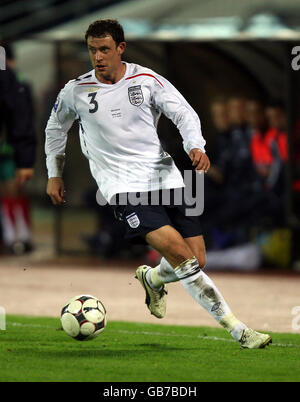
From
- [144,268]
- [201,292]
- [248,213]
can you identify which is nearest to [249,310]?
[144,268]

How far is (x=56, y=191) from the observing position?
830 cm

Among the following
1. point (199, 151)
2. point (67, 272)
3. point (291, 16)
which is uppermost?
point (291, 16)

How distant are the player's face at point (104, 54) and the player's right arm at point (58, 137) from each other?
0.32 metres

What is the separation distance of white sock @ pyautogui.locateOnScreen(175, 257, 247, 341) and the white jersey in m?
0.63

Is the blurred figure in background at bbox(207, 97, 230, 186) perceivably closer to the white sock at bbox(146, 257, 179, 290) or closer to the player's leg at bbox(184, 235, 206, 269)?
the white sock at bbox(146, 257, 179, 290)

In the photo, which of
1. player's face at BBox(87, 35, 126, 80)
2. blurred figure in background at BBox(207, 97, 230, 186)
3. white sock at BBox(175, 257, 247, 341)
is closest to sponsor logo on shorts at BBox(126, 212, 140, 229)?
white sock at BBox(175, 257, 247, 341)

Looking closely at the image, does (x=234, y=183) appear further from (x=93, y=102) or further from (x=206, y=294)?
(x=206, y=294)

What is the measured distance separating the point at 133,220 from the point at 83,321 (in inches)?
30.9

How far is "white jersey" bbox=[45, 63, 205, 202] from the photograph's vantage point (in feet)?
26.2

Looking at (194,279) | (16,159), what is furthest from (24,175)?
(194,279)

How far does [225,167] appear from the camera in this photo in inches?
579

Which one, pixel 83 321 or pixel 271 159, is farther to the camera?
pixel 271 159

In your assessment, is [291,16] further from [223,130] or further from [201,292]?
[201,292]

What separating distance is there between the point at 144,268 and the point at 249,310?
224 centimetres
